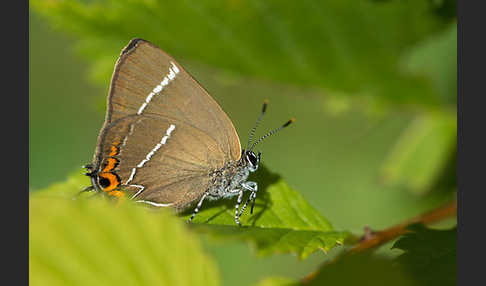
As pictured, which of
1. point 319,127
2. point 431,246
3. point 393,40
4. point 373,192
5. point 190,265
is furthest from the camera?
point 319,127

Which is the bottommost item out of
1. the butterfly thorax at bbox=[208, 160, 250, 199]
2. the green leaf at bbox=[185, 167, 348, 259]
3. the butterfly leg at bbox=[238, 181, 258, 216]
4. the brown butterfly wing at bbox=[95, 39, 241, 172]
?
the green leaf at bbox=[185, 167, 348, 259]

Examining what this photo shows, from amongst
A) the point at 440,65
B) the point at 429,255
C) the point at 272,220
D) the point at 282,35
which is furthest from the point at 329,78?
the point at 429,255

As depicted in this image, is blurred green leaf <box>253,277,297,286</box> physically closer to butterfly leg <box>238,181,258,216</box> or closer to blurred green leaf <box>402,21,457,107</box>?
butterfly leg <box>238,181,258,216</box>

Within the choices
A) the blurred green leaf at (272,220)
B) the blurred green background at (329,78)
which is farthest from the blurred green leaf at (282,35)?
the blurred green leaf at (272,220)

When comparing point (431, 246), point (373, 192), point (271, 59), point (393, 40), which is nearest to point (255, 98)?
point (373, 192)

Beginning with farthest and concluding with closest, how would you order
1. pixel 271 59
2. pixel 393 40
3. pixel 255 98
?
1. pixel 255 98
2. pixel 271 59
3. pixel 393 40

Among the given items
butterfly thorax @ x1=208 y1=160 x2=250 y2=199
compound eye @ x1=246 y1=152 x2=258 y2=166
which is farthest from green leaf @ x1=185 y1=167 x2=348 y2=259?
compound eye @ x1=246 y1=152 x2=258 y2=166

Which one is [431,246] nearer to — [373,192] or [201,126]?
[201,126]
